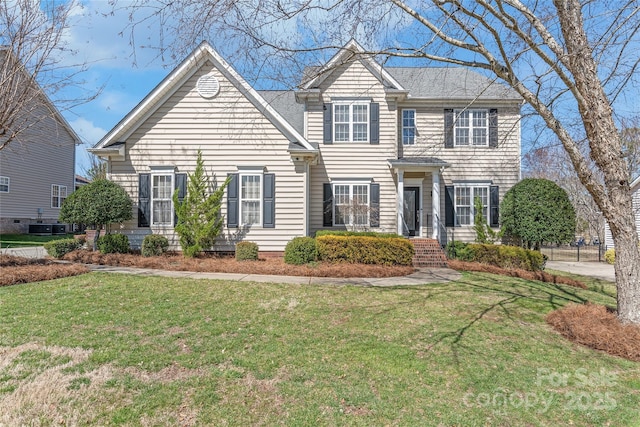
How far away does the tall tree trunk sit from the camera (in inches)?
220

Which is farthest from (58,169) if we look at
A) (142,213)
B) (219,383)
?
(219,383)

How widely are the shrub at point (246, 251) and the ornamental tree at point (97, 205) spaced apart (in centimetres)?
399

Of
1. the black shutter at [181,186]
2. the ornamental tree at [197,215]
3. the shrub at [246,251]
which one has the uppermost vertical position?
the black shutter at [181,186]

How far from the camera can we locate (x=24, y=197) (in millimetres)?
21562

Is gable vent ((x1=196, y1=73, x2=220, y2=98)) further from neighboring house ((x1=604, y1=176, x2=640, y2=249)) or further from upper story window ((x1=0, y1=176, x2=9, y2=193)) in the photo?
neighboring house ((x1=604, y1=176, x2=640, y2=249))

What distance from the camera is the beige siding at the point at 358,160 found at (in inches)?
570

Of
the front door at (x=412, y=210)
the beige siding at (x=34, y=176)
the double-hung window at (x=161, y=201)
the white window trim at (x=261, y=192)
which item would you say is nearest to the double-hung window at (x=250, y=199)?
the white window trim at (x=261, y=192)

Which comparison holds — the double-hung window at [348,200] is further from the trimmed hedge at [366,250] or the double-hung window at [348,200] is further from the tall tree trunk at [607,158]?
the tall tree trunk at [607,158]

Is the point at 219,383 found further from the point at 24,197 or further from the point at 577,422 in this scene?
the point at 24,197

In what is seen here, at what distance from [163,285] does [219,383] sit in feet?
15.0

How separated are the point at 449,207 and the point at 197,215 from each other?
10.2 meters

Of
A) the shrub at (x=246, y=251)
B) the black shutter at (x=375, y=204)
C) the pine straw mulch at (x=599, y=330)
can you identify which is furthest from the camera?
the black shutter at (x=375, y=204)

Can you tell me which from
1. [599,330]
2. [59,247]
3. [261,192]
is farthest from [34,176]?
[599,330]

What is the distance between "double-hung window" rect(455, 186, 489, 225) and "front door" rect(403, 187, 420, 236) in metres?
1.69
